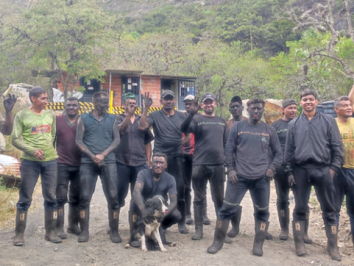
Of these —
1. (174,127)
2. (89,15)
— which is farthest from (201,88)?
(174,127)

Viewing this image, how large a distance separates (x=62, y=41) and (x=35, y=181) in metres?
21.6

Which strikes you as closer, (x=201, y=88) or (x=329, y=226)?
(x=329, y=226)

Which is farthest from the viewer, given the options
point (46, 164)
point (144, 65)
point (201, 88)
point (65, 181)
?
point (144, 65)

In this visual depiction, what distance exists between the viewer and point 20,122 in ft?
19.9

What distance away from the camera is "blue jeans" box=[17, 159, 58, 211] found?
6020 mm

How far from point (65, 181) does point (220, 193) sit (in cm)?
226

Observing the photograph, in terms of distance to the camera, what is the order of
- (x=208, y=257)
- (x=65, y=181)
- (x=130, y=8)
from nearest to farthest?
(x=208, y=257) < (x=65, y=181) < (x=130, y=8)

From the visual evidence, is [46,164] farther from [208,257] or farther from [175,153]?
[208,257]

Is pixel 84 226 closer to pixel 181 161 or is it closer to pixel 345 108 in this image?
pixel 181 161

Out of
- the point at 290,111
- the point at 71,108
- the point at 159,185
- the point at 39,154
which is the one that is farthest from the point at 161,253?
the point at 290,111

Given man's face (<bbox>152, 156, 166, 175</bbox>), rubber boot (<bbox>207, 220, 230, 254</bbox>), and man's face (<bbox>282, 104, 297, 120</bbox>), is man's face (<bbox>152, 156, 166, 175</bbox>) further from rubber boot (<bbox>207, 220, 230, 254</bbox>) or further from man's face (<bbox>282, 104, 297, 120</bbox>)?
man's face (<bbox>282, 104, 297, 120</bbox>)

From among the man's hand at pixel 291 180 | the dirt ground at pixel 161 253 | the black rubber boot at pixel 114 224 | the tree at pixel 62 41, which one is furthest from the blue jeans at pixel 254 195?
the tree at pixel 62 41

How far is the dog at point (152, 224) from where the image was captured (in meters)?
5.84

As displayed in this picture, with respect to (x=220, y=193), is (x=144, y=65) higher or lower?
higher
